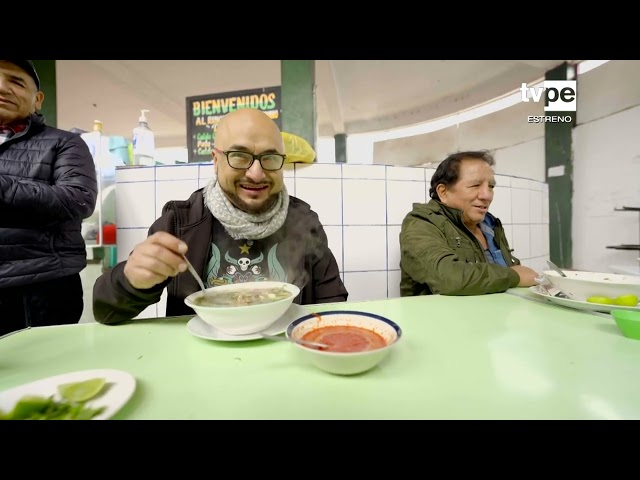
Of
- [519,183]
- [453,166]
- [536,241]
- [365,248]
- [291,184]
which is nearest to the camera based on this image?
[453,166]

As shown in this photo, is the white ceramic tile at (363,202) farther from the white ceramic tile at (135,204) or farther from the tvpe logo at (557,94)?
the white ceramic tile at (135,204)

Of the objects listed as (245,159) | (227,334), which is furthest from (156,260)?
(245,159)

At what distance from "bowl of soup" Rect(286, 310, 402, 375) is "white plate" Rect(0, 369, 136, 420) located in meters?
0.26

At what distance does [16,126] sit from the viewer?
52.0 inches

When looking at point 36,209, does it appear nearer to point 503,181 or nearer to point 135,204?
point 135,204

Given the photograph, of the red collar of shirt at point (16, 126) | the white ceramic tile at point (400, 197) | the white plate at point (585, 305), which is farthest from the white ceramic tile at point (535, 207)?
the red collar of shirt at point (16, 126)

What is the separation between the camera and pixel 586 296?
87cm

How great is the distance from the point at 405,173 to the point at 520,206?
134 cm

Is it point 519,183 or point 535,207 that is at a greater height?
point 519,183

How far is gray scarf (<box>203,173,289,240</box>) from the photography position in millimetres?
1156

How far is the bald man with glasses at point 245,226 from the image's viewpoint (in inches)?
44.4

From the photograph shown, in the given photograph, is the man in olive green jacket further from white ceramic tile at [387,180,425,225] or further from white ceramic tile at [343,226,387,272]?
white ceramic tile at [343,226,387,272]

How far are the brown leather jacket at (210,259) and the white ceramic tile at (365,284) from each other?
2.18 feet
